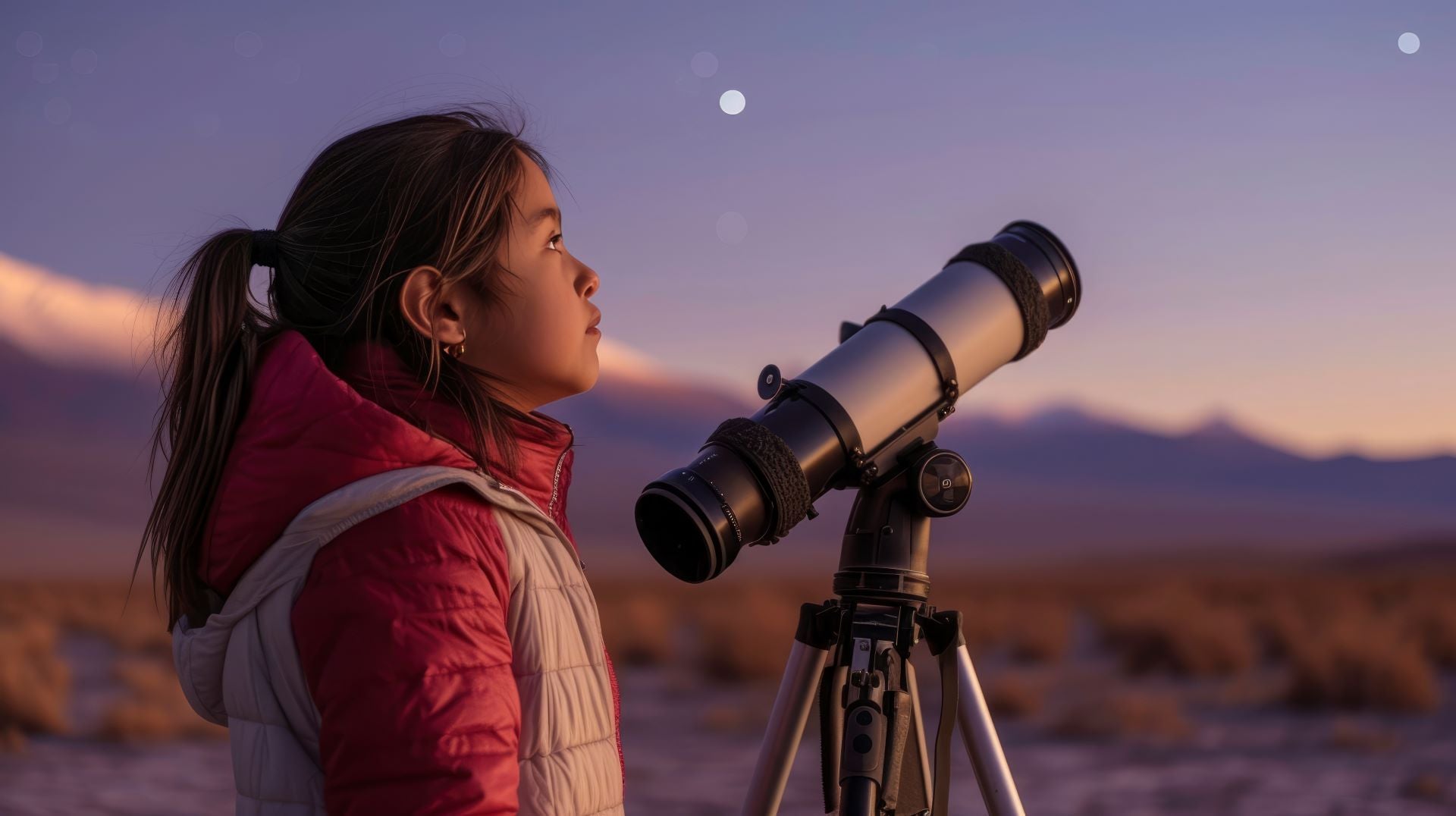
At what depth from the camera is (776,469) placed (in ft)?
7.55

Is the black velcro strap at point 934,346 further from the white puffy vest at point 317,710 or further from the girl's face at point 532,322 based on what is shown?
the white puffy vest at point 317,710

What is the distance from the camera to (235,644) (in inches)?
59.7

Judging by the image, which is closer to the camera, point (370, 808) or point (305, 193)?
point (370, 808)

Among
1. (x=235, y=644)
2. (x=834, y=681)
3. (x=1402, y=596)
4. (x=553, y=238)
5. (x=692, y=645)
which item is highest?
(x=1402, y=596)

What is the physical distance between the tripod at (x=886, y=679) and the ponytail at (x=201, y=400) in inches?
44.1

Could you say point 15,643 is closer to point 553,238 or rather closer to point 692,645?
point 692,645

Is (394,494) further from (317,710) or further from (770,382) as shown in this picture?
(770,382)

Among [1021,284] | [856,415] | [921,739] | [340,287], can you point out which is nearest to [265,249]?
[340,287]

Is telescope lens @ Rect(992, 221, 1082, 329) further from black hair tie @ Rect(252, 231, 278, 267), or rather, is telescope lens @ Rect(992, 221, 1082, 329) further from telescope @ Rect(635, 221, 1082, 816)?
A: black hair tie @ Rect(252, 231, 278, 267)

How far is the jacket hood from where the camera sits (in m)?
1.45

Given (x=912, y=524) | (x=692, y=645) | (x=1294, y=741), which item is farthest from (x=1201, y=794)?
(x=692, y=645)

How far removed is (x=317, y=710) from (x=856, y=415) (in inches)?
50.4

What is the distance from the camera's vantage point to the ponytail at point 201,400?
5.35ft

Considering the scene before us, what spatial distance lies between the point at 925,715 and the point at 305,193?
300 inches
